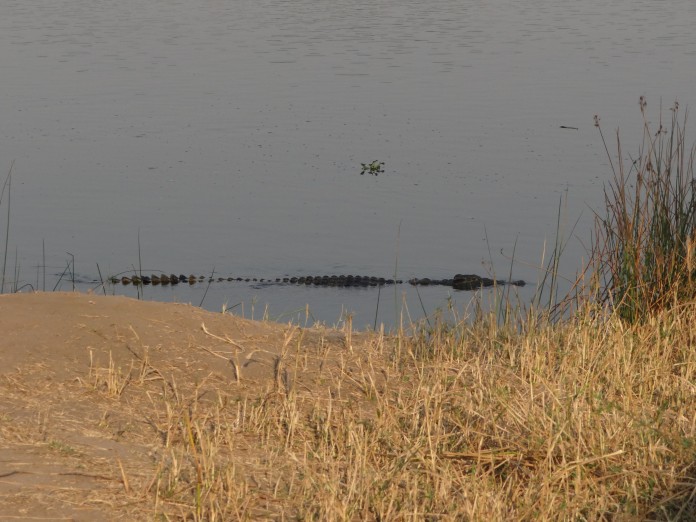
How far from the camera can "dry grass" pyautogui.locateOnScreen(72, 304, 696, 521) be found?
3660 millimetres

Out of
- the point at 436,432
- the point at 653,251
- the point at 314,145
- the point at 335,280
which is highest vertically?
the point at 314,145

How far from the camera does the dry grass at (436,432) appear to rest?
12.0 feet

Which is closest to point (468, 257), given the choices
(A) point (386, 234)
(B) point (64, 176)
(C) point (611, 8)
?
(A) point (386, 234)

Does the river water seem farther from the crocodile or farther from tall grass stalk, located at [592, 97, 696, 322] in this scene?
tall grass stalk, located at [592, 97, 696, 322]

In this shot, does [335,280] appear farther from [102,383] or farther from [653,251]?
[102,383]

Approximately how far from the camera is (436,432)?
4297 millimetres

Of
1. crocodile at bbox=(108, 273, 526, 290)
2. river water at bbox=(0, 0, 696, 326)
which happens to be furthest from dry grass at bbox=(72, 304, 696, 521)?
crocodile at bbox=(108, 273, 526, 290)

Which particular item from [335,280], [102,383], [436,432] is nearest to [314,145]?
[335,280]

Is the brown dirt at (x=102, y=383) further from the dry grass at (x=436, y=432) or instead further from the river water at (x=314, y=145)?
the river water at (x=314, y=145)

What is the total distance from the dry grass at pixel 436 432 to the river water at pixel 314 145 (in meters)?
1.00

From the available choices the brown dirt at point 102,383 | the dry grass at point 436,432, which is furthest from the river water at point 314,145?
the brown dirt at point 102,383

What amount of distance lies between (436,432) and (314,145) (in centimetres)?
1031

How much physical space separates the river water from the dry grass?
3.27 feet

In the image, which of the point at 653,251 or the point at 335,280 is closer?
the point at 653,251
